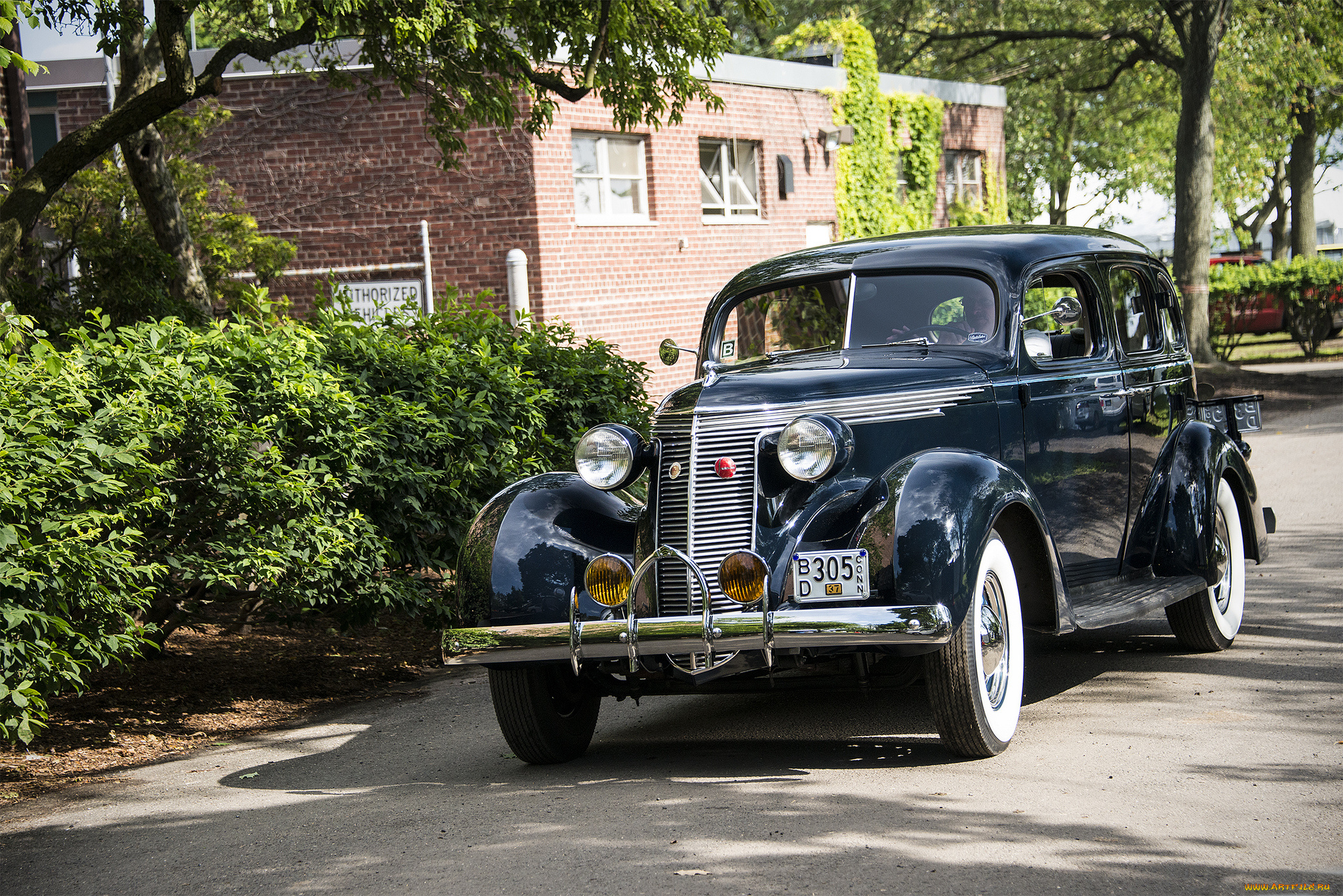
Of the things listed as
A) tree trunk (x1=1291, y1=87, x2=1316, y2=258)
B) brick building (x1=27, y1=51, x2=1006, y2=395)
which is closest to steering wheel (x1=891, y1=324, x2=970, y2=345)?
brick building (x1=27, y1=51, x2=1006, y2=395)

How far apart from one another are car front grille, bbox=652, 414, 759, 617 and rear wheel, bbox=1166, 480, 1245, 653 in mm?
2680

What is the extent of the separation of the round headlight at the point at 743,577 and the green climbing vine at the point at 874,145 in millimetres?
17636

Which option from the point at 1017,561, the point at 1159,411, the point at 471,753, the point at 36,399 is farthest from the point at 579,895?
the point at 1159,411

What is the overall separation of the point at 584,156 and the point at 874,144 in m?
7.59

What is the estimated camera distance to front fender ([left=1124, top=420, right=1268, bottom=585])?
6.49 meters

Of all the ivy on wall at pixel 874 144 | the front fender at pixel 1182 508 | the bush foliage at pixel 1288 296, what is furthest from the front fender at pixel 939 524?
the bush foliage at pixel 1288 296

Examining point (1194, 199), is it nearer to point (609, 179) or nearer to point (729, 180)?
point (729, 180)

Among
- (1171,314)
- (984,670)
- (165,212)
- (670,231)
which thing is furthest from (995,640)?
(670,231)

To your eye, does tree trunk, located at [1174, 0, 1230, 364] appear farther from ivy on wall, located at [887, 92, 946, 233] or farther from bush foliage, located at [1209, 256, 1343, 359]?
ivy on wall, located at [887, 92, 946, 233]

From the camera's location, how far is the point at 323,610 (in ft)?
22.9

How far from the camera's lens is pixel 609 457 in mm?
5562

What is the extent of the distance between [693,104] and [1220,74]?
15.0 meters

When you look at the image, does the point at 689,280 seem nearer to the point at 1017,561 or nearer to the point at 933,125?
the point at 933,125

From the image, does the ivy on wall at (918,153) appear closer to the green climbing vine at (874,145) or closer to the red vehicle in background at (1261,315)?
the green climbing vine at (874,145)
